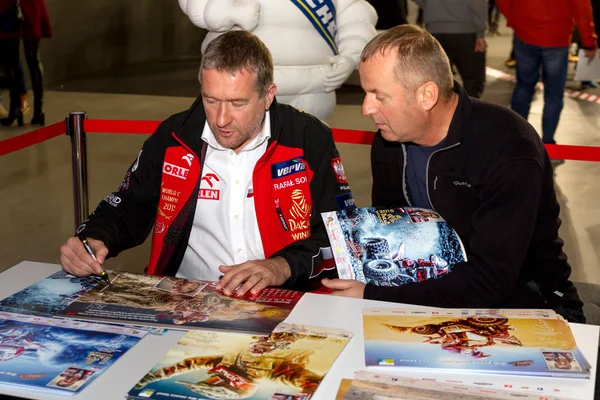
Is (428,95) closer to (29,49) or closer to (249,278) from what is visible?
(249,278)

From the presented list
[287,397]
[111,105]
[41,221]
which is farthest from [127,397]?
[111,105]

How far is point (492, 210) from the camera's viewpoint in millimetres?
2092

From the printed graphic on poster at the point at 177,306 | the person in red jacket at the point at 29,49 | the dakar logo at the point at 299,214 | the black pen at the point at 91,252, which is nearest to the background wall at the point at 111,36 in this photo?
the person in red jacket at the point at 29,49

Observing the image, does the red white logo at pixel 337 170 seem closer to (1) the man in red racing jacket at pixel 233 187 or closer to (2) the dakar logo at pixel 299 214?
(1) the man in red racing jacket at pixel 233 187

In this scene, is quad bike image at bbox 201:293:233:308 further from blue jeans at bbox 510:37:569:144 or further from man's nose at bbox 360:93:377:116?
blue jeans at bbox 510:37:569:144

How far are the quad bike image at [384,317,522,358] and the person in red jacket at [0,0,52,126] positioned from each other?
6030mm

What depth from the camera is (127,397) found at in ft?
4.69

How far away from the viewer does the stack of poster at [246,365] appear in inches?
56.6

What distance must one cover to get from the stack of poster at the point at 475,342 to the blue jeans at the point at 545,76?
452cm

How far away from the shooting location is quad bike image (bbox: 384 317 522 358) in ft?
5.28

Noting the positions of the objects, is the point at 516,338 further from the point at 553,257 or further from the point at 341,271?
the point at 553,257

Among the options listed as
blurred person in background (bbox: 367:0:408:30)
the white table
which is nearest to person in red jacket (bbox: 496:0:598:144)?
blurred person in background (bbox: 367:0:408:30)

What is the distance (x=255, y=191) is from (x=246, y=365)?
36.2 inches

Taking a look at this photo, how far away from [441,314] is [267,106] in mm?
915
